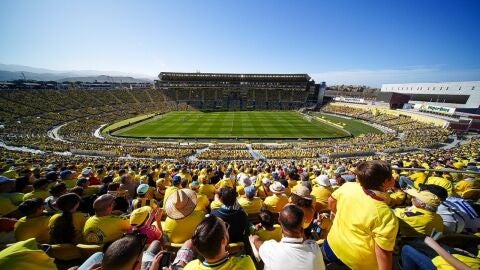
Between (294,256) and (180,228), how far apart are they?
7.71ft

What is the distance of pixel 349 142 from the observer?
36594 millimetres

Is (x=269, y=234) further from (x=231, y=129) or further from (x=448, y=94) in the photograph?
(x=448, y=94)

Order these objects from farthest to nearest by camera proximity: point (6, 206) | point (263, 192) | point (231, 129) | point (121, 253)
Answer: point (231, 129) < point (263, 192) < point (6, 206) < point (121, 253)

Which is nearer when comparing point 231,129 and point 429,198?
point 429,198

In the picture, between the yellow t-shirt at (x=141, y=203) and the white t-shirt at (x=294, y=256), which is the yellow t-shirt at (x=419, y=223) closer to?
the white t-shirt at (x=294, y=256)

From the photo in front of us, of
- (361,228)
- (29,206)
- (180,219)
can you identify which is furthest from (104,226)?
(361,228)

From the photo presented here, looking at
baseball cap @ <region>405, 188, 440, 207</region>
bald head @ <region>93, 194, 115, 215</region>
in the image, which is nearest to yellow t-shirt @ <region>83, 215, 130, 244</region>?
bald head @ <region>93, 194, 115, 215</region>

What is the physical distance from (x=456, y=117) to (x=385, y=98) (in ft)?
73.7

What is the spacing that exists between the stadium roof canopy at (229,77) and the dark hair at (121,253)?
303 ft

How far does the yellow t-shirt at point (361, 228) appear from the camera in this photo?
254 centimetres

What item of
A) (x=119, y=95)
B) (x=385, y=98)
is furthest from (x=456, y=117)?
(x=119, y=95)

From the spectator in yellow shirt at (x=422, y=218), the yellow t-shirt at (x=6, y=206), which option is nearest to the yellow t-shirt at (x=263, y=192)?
the spectator in yellow shirt at (x=422, y=218)

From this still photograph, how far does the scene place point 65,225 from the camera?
4.17 meters

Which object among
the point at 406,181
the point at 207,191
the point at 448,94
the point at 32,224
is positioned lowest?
the point at 207,191
